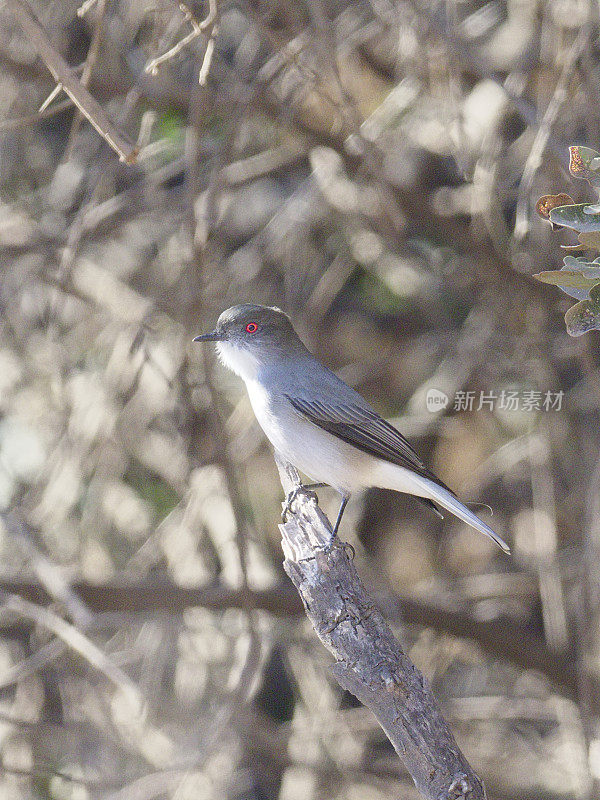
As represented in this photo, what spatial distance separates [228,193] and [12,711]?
385cm

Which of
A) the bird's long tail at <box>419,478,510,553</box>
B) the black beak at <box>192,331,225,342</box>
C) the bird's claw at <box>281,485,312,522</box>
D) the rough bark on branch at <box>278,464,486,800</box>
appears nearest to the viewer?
the rough bark on branch at <box>278,464,486,800</box>

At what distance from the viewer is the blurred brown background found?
5520 millimetres

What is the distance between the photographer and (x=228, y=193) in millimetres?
6266

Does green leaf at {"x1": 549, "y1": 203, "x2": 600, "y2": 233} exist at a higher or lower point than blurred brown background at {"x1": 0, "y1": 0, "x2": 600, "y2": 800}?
higher

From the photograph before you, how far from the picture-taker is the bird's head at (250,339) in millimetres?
4297

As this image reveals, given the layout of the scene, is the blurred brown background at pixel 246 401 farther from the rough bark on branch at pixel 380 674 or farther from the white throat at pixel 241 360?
the rough bark on branch at pixel 380 674

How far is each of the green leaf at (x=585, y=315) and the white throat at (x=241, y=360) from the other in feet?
7.32

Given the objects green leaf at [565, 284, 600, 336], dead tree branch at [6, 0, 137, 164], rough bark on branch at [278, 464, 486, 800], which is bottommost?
rough bark on branch at [278, 464, 486, 800]

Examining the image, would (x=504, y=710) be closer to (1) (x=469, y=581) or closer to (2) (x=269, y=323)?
(1) (x=469, y=581)

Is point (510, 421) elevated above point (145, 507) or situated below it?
below

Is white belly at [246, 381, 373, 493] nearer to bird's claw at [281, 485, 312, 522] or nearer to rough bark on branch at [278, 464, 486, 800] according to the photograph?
bird's claw at [281, 485, 312, 522]

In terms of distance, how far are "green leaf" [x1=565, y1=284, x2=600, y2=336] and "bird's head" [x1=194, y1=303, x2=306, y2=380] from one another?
2253 mm

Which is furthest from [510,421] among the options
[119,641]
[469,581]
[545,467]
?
[119,641]

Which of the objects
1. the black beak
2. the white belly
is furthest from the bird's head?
the white belly
